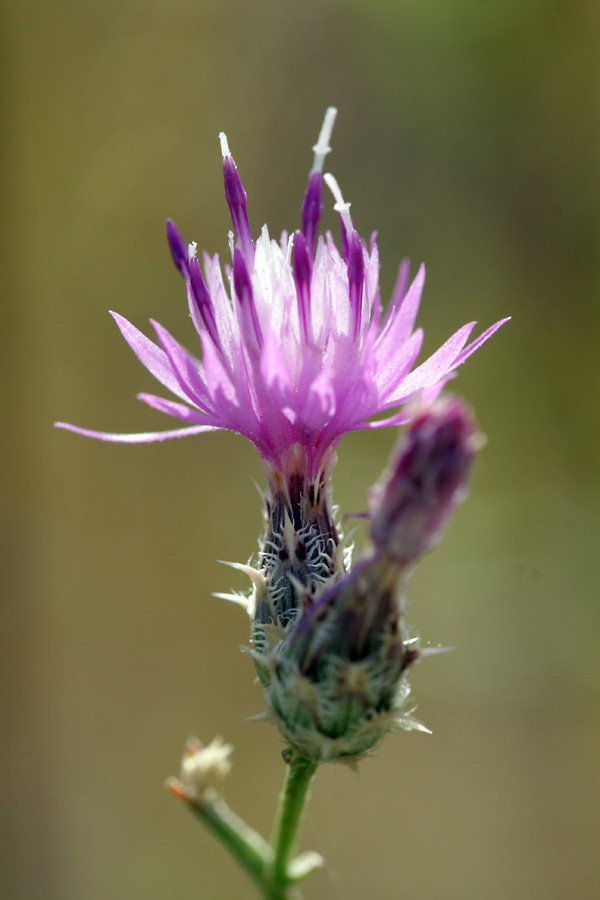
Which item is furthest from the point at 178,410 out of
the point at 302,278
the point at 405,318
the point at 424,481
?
the point at 424,481

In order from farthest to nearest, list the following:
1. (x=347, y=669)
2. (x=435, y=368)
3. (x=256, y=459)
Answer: (x=256, y=459) → (x=435, y=368) → (x=347, y=669)

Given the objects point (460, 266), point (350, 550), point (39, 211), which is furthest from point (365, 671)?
point (39, 211)

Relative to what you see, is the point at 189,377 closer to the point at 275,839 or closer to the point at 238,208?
the point at 238,208

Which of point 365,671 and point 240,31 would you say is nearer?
point 365,671

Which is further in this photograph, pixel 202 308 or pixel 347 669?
pixel 202 308

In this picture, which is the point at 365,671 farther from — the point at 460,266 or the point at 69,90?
the point at 69,90

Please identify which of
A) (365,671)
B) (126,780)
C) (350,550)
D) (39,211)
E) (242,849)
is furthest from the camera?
(39,211)

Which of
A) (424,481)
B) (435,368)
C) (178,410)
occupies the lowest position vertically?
(424,481)
